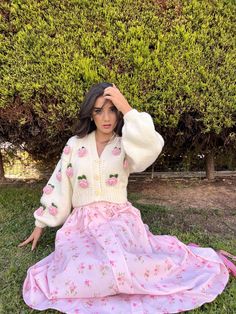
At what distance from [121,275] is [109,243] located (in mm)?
246

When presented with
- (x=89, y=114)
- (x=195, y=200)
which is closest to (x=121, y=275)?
(x=89, y=114)

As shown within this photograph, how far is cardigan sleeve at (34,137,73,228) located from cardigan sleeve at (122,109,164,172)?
0.57m

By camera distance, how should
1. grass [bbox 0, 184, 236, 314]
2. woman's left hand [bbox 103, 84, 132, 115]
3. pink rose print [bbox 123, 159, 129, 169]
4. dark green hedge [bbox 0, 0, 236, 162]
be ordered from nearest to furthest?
1. grass [bbox 0, 184, 236, 314]
2. woman's left hand [bbox 103, 84, 132, 115]
3. pink rose print [bbox 123, 159, 129, 169]
4. dark green hedge [bbox 0, 0, 236, 162]

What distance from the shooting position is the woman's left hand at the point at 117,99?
2.67 metres

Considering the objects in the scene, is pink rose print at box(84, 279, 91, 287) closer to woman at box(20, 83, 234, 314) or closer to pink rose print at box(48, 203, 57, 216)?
woman at box(20, 83, 234, 314)

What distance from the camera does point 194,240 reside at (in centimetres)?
335

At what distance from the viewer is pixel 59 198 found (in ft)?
10.0

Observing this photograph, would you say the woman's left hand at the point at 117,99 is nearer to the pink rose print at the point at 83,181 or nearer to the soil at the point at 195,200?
the pink rose print at the point at 83,181

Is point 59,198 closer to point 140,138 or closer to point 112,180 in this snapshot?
point 112,180

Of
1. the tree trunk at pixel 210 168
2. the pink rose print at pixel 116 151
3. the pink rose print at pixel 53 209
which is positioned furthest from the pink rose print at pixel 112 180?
the tree trunk at pixel 210 168

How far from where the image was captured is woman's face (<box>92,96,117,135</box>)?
9.30 ft

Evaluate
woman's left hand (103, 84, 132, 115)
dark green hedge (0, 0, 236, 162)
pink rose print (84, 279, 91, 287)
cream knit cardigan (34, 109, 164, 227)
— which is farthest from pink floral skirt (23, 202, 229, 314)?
dark green hedge (0, 0, 236, 162)

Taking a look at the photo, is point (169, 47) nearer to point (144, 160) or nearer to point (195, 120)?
point (195, 120)

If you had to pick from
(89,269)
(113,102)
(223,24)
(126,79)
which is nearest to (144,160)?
(113,102)
